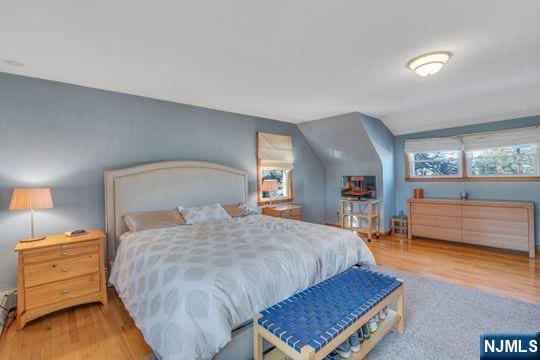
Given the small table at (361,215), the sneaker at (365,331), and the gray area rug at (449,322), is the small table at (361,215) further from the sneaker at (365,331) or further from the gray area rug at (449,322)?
the sneaker at (365,331)

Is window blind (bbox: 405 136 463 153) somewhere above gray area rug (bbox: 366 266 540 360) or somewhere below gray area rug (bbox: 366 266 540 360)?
above

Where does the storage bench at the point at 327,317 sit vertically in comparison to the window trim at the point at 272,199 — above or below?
below

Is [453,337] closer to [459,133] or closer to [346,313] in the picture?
[346,313]

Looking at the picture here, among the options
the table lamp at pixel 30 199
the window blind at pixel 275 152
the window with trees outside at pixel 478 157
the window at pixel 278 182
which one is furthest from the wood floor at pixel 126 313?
the window blind at pixel 275 152

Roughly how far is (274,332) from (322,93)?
9.51 feet

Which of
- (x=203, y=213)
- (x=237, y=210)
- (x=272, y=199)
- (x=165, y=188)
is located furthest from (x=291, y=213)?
(x=165, y=188)

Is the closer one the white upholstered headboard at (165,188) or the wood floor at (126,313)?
the wood floor at (126,313)

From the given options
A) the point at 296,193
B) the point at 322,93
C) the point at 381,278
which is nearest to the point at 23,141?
the point at 322,93

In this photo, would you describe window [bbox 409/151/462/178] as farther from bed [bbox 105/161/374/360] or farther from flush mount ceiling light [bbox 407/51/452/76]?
bed [bbox 105/161/374/360]

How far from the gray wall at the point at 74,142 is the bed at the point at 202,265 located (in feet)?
0.94

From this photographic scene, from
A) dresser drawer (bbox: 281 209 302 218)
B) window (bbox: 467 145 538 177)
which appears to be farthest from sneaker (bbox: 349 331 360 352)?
window (bbox: 467 145 538 177)

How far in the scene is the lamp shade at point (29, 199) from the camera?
2.39 meters

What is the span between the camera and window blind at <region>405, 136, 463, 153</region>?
4746 mm

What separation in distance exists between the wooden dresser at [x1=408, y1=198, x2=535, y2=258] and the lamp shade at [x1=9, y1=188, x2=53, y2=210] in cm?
546
